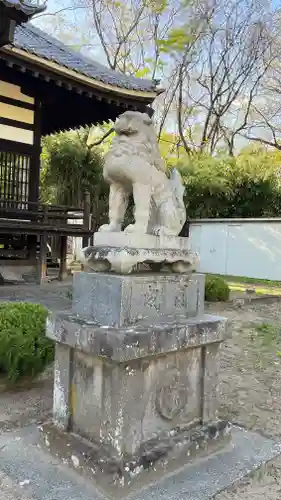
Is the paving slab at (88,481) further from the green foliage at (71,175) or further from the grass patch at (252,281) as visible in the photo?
the green foliage at (71,175)

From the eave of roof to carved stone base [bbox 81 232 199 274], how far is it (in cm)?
597

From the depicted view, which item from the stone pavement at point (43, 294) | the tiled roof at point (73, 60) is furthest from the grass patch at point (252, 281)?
the tiled roof at point (73, 60)

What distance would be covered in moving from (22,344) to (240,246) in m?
14.4

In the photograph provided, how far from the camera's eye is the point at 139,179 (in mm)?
2883

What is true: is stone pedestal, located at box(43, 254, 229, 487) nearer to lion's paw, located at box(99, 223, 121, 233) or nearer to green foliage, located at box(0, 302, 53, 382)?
lion's paw, located at box(99, 223, 121, 233)

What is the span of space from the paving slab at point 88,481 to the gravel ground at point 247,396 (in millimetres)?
82

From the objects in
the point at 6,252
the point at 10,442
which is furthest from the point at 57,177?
the point at 10,442

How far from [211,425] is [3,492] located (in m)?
1.40

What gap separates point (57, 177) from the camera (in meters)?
18.9

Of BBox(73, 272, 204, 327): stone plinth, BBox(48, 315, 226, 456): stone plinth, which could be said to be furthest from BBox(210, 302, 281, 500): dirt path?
BBox(73, 272, 204, 327): stone plinth

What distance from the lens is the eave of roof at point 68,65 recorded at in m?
7.74

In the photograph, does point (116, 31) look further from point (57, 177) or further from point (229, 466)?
point (229, 466)

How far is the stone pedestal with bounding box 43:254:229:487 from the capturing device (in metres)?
2.46

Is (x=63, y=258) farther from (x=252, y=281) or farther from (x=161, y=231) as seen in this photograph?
(x=161, y=231)
